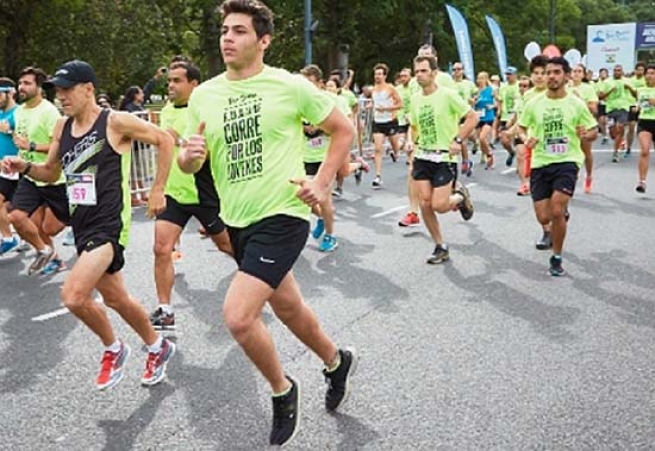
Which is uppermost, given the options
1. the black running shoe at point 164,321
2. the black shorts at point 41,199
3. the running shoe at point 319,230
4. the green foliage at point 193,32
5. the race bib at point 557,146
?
the green foliage at point 193,32

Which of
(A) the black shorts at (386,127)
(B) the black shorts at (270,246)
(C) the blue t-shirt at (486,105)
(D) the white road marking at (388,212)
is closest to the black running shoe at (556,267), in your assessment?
(D) the white road marking at (388,212)

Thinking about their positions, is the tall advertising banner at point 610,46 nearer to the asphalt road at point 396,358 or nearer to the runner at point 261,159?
the asphalt road at point 396,358

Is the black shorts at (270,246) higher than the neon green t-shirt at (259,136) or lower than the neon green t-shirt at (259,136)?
lower

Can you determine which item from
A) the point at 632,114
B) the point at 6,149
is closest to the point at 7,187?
the point at 6,149

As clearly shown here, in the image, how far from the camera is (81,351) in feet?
16.9

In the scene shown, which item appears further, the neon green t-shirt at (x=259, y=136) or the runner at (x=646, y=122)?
the runner at (x=646, y=122)

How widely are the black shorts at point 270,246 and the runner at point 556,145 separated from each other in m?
3.97

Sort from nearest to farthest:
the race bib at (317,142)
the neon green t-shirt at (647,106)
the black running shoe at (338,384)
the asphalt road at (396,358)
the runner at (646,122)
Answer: the asphalt road at (396,358), the black running shoe at (338,384), the race bib at (317,142), the runner at (646,122), the neon green t-shirt at (647,106)

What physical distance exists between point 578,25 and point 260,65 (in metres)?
77.9

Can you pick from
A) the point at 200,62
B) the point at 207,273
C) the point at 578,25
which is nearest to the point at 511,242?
the point at 207,273

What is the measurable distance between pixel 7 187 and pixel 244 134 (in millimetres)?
5150

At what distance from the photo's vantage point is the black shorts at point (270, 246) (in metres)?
3.48

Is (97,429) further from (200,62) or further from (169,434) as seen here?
(200,62)

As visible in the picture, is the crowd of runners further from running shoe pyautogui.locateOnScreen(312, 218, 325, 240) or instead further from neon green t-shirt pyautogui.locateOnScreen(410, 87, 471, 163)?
running shoe pyautogui.locateOnScreen(312, 218, 325, 240)
